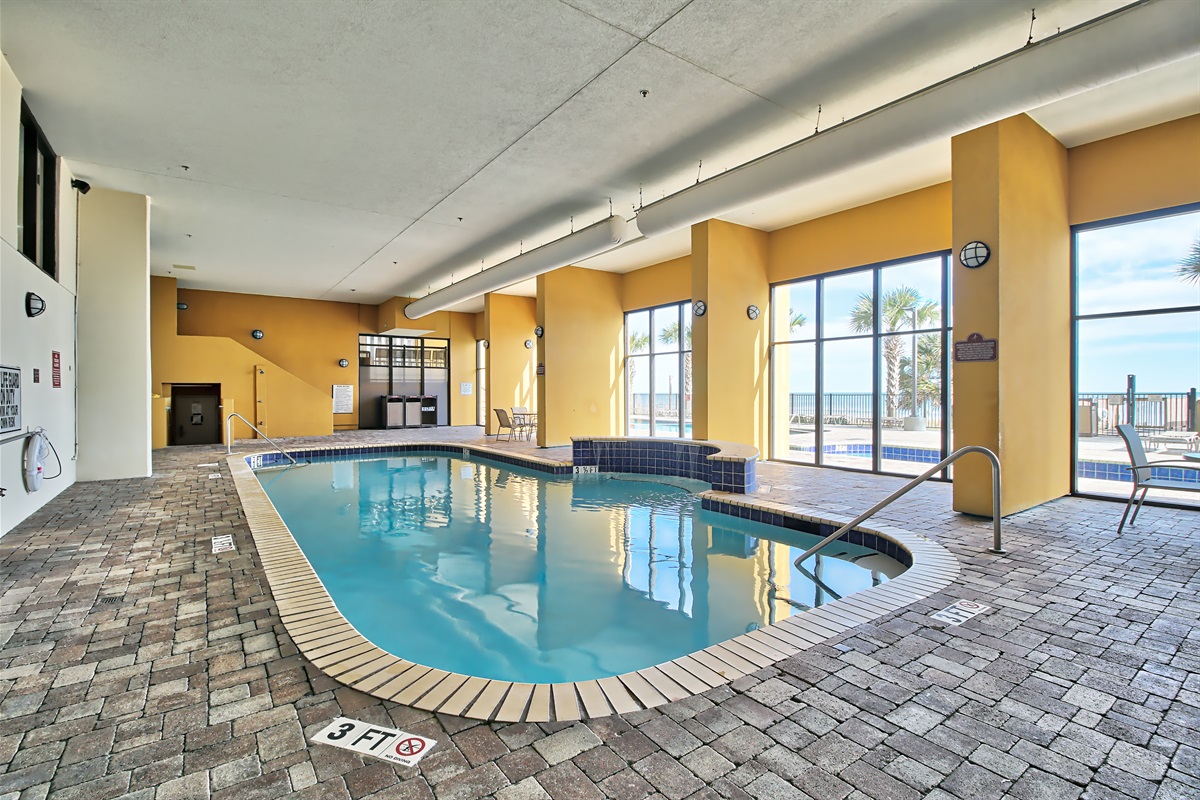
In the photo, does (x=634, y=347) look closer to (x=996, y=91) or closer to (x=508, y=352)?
(x=508, y=352)

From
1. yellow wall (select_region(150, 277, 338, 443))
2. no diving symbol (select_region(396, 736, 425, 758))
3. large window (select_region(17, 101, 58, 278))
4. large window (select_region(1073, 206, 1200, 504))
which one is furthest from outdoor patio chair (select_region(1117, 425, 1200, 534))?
yellow wall (select_region(150, 277, 338, 443))

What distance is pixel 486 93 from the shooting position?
4.30 metres

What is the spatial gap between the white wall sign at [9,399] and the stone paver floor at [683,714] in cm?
175

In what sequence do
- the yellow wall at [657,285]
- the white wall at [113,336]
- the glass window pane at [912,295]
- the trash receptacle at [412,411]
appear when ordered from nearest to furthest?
the white wall at [113,336] → the glass window pane at [912,295] → the yellow wall at [657,285] → the trash receptacle at [412,411]

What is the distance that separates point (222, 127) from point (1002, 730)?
6.35 meters

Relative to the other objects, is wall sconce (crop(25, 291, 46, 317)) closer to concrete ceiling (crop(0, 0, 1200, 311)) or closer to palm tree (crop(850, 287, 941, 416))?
concrete ceiling (crop(0, 0, 1200, 311))

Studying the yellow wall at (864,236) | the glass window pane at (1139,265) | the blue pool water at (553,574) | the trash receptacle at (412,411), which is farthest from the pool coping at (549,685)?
the trash receptacle at (412,411)

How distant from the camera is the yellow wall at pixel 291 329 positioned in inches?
509

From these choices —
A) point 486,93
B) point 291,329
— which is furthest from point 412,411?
point 486,93

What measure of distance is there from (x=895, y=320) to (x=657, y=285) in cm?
450

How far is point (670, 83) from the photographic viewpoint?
4.14 m

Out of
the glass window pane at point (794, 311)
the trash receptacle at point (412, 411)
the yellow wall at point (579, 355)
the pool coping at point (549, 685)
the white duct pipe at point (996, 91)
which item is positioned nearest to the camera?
the pool coping at point (549, 685)

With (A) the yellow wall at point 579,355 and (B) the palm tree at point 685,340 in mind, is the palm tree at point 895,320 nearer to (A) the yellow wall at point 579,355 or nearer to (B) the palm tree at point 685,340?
(B) the palm tree at point 685,340

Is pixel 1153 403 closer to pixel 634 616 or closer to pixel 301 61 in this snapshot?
pixel 634 616
